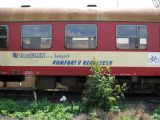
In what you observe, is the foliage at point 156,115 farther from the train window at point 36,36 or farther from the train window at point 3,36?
the train window at point 3,36

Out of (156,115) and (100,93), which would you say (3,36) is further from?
(156,115)

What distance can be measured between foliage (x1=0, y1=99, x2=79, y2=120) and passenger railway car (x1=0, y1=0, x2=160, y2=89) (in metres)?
3.13

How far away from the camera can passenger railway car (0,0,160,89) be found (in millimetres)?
17234

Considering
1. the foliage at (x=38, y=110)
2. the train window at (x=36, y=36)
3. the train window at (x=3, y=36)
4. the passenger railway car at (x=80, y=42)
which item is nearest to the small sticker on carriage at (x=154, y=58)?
the passenger railway car at (x=80, y=42)

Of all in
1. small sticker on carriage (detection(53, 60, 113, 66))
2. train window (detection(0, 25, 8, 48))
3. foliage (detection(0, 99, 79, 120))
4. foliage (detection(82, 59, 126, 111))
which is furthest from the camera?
train window (detection(0, 25, 8, 48))

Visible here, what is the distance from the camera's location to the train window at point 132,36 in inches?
678

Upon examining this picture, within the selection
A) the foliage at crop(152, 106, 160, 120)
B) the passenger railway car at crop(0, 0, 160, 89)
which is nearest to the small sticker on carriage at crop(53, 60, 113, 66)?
the passenger railway car at crop(0, 0, 160, 89)

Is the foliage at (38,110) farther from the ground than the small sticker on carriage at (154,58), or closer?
closer

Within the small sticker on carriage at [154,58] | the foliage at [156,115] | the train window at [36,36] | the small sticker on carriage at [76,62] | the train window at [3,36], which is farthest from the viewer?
the train window at [3,36]

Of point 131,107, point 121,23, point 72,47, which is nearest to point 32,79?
point 72,47

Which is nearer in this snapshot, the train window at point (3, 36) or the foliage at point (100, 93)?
the foliage at point (100, 93)

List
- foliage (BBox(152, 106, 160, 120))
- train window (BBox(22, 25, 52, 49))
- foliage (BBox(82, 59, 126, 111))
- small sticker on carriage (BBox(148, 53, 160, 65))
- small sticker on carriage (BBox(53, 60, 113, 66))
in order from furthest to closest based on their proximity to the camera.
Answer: train window (BBox(22, 25, 52, 49))
small sticker on carriage (BBox(53, 60, 113, 66))
small sticker on carriage (BBox(148, 53, 160, 65))
foliage (BBox(82, 59, 126, 111))
foliage (BBox(152, 106, 160, 120))

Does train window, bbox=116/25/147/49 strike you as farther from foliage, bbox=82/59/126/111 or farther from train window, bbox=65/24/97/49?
foliage, bbox=82/59/126/111

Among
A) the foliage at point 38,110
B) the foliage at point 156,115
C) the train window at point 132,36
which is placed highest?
the train window at point 132,36
